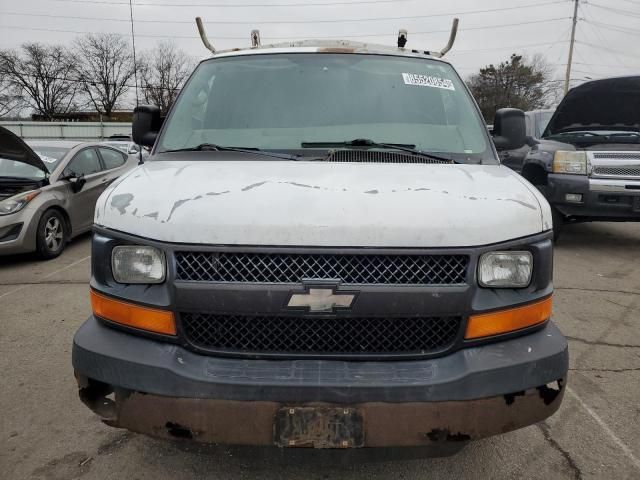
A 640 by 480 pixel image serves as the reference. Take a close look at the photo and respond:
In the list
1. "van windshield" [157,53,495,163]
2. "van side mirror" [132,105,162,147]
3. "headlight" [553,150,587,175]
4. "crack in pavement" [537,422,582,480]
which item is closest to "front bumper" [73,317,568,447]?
"crack in pavement" [537,422,582,480]

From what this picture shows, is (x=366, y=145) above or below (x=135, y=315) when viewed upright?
above

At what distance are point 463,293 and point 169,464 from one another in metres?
1.71

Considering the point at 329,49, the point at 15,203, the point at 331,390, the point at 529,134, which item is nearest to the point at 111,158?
the point at 15,203

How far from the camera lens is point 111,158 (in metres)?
8.84

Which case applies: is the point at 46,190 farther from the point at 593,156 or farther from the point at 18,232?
the point at 593,156

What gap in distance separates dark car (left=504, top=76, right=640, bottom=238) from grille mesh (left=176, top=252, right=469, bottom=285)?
5617mm

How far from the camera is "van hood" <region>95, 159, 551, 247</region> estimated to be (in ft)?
6.28

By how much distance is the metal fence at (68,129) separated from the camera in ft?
136

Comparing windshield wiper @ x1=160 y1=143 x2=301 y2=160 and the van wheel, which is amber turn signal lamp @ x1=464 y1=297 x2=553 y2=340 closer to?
windshield wiper @ x1=160 y1=143 x2=301 y2=160

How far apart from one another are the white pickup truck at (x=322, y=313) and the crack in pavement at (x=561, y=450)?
0.73 metres

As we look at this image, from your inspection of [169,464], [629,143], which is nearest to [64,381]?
[169,464]

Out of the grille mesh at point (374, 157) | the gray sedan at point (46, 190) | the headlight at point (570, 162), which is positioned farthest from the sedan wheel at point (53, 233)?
the headlight at point (570, 162)

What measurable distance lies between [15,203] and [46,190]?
514 millimetres

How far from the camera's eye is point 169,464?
254 cm
